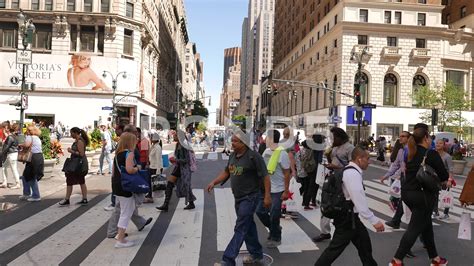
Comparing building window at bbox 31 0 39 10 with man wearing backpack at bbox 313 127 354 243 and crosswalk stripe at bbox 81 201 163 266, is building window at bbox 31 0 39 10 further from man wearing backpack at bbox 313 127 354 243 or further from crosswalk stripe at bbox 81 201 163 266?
man wearing backpack at bbox 313 127 354 243

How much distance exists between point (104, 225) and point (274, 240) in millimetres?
3403

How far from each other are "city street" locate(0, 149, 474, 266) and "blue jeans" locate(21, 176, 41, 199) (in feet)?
0.85

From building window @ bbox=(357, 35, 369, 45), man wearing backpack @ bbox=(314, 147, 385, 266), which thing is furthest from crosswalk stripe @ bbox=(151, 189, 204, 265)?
building window @ bbox=(357, 35, 369, 45)

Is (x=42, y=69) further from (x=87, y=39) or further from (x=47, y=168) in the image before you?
(x=47, y=168)

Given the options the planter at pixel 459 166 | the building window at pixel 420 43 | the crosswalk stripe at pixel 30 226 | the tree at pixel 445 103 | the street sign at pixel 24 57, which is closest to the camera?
the crosswalk stripe at pixel 30 226

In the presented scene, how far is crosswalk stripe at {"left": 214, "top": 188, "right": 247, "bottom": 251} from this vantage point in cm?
698

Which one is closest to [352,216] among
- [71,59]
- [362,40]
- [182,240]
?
[182,240]

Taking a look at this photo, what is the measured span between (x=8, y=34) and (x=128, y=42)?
13.5 metres

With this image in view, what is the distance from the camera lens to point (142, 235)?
7203mm

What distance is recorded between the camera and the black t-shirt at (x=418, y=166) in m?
5.53

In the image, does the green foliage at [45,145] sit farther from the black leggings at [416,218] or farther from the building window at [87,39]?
the building window at [87,39]

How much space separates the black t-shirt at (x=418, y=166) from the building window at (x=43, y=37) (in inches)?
1942

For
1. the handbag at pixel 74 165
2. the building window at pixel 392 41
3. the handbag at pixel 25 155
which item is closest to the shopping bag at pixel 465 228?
the handbag at pixel 74 165

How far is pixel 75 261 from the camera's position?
5785 mm
